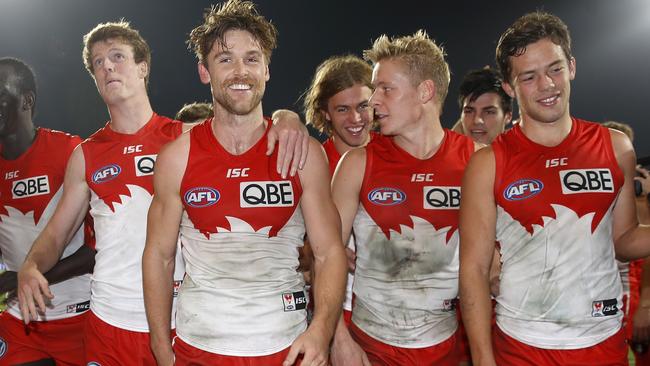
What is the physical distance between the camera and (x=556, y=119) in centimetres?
295

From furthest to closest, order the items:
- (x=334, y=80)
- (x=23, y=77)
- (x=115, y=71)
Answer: (x=334, y=80) < (x=23, y=77) < (x=115, y=71)

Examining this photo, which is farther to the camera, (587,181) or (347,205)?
(347,205)

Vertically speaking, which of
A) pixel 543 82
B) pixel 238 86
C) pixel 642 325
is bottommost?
pixel 642 325

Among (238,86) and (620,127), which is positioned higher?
(238,86)

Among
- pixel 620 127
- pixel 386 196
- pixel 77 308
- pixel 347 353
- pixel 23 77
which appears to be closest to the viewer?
pixel 347 353

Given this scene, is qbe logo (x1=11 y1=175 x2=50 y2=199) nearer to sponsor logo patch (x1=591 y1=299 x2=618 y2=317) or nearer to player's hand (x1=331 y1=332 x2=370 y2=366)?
player's hand (x1=331 y1=332 x2=370 y2=366)

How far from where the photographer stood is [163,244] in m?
2.90

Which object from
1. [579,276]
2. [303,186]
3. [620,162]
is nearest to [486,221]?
[579,276]

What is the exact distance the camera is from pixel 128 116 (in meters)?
3.71

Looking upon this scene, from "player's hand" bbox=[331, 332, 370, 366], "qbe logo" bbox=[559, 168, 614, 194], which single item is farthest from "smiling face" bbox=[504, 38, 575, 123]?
"player's hand" bbox=[331, 332, 370, 366]

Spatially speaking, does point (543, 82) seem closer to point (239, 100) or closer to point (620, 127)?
point (239, 100)

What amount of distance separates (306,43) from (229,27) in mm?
12540

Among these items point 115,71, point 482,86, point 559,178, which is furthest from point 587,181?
point 115,71

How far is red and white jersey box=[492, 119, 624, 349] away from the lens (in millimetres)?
2807
